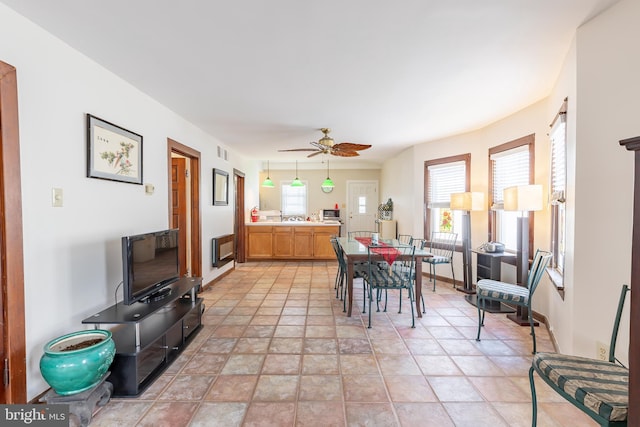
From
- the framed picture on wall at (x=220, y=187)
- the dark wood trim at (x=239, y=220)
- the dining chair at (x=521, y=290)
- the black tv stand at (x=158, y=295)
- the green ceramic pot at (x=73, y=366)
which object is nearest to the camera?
the green ceramic pot at (x=73, y=366)

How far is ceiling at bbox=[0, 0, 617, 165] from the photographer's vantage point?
1.68 metres

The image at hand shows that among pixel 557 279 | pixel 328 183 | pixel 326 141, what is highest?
pixel 326 141

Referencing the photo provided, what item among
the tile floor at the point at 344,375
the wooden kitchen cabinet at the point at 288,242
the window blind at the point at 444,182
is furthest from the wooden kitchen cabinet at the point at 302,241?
the tile floor at the point at 344,375

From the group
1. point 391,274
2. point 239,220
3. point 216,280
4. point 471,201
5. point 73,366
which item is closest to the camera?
point 73,366

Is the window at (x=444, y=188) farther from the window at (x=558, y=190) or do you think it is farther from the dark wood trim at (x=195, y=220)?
the dark wood trim at (x=195, y=220)

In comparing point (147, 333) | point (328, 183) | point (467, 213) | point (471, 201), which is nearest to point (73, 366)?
point (147, 333)

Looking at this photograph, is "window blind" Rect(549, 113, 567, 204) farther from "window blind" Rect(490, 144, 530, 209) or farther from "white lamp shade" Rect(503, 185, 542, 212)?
"window blind" Rect(490, 144, 530, 209)

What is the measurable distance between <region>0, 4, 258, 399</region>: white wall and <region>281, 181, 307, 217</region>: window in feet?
17.3

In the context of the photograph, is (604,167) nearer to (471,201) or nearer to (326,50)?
(326,50)

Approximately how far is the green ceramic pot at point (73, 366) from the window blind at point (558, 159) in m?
3.53

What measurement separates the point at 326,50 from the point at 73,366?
2.54 meters

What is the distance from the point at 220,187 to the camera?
4.93 metres

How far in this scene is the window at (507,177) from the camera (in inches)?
137

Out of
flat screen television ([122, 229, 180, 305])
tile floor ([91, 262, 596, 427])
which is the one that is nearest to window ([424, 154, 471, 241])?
tile floor ([91, 262, 596, 427])
